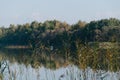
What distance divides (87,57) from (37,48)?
3.42ft

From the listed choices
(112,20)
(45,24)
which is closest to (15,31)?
(45,24)

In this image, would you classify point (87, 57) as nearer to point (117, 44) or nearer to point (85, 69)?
point (85, 69)

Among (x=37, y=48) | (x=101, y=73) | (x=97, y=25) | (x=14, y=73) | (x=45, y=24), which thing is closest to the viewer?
(x=101, y=73)

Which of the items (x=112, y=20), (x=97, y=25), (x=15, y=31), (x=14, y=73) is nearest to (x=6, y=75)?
(x=14, y=73)

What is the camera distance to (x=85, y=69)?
17.6 feet

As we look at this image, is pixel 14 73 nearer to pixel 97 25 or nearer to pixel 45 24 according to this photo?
pixel 97 25

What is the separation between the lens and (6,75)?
625 centimetres

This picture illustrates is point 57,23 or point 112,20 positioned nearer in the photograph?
point 112,20

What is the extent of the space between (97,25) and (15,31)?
28.4m

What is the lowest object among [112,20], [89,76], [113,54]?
[89,76]

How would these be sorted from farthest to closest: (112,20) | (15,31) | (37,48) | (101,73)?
(15,31)
(112,20)
(37,48)
(101,73)

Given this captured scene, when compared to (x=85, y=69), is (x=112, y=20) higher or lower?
higher

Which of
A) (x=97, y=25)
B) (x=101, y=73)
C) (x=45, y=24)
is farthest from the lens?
(x=45, y=24)

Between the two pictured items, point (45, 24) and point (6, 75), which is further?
point (45, 24)
